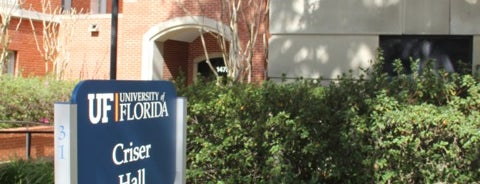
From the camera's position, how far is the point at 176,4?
18.2m

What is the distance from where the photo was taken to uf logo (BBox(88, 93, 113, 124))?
2.83 meters

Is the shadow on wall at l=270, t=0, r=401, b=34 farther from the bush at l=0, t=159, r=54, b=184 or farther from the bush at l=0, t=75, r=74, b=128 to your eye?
the bush at l=0, t=75, r=74, b=128

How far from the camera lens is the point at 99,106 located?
289cm

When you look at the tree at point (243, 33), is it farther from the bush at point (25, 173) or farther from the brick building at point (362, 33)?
the bush at point (25, 173)

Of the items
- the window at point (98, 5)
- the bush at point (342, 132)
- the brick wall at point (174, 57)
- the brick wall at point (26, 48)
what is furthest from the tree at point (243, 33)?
the window at point (98, 5)

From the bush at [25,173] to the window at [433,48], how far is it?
19.7 feet

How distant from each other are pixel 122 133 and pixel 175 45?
58.4 ft

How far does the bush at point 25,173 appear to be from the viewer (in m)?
6.13

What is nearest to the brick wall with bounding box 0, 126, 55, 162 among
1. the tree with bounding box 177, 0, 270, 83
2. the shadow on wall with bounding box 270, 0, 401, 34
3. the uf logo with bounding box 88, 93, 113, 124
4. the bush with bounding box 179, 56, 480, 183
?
the tree with bounding box 177, 0, 270, 83

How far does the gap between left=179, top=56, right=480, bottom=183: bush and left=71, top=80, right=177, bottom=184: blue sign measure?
2.22 m

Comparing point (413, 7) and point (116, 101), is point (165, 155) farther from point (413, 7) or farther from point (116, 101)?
point (413, 7)

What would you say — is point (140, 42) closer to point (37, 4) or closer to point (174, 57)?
point (174, 57)

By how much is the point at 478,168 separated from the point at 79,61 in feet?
59.6

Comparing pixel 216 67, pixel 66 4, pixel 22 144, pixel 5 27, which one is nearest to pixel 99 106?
pixel 22 144
